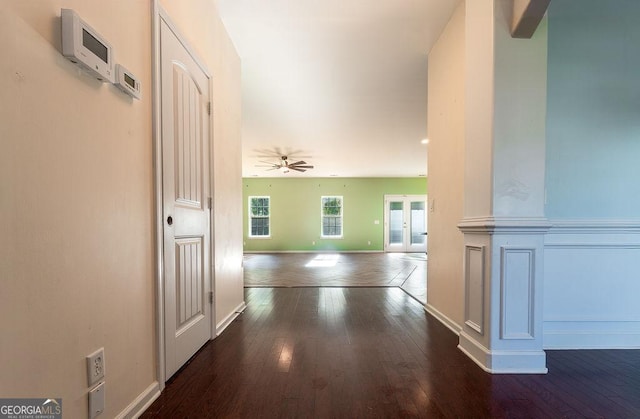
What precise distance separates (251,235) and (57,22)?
9.29 metres

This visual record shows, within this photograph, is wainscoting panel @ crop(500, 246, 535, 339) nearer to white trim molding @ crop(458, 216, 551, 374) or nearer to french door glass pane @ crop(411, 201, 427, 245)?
white trim molding @ crop(458, 216, 551, 374)

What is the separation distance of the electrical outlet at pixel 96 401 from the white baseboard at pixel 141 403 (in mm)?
145

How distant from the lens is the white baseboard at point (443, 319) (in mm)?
2361

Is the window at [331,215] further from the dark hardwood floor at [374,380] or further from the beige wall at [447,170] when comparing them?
the dark hardwood floor at [374,380]

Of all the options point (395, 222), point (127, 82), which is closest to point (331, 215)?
point (395, 222)

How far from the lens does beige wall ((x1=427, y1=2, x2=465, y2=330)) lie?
2340mm

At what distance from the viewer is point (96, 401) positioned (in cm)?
111

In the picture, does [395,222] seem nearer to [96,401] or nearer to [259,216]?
[259,216]

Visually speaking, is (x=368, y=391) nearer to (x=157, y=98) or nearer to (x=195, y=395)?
(x=195, y=395)

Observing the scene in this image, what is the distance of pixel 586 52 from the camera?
211 centimetres

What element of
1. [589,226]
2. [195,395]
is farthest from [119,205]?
[589,226]

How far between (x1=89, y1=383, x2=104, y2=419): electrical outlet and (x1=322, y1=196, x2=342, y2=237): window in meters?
8.96

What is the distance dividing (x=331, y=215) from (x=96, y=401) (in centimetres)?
907

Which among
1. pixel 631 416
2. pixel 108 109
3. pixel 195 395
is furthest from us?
pixel 195 395
